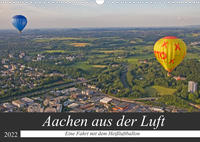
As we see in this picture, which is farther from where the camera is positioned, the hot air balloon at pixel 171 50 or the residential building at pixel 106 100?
the residential building at pixel 106 100

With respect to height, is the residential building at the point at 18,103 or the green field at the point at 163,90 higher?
the green field at the point at 163,90

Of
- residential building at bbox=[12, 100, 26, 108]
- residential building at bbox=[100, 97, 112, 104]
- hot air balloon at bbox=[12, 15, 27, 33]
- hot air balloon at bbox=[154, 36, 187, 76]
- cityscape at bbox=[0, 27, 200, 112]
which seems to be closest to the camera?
hot air balloon at bbox=[154, 36, 187, 76]

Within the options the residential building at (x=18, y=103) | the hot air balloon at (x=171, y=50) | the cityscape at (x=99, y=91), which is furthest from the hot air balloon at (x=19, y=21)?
the hot air balloon at (x=171, y=50)

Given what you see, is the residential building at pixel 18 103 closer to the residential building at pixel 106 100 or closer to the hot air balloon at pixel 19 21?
the residential building at pixel 106 100

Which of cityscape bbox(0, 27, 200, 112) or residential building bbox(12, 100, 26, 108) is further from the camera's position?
residential building bbox(12, 100, 26, 108)

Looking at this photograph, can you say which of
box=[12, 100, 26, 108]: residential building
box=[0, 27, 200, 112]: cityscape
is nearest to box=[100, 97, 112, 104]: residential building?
box=[0, 27, 200, 112]: cityscape

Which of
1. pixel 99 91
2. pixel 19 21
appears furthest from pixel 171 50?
pixel 19 21

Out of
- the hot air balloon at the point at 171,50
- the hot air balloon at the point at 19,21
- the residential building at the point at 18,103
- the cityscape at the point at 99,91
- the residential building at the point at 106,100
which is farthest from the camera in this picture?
the hot air balloon at the point at 19,21

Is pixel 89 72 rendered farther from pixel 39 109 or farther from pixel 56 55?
pixel 56 55

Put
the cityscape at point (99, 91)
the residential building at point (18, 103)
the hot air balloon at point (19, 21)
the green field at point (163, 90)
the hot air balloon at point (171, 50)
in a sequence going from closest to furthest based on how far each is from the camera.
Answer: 1. the hot air balloon at point (171, 50)
2. the cityscape at point (99, 91)
3. the residential building at point (18, 103)
4. the green field at point (163, 90)
5. the hot air balloon at point (19, 21)

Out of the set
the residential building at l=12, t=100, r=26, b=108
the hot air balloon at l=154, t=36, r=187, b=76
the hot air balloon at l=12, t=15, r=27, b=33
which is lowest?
the residential building at l=12, t=100, r=26, b=108

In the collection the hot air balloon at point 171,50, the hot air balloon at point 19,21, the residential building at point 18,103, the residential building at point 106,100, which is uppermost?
the hot air balloon at point 19,21

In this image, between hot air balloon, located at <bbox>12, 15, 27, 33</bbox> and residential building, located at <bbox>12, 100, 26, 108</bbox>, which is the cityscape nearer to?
residential building, located at <bbox>12, 100, 26, 108</bbox>

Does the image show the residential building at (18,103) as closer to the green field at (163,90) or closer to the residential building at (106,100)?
the residential building at (106,100)
